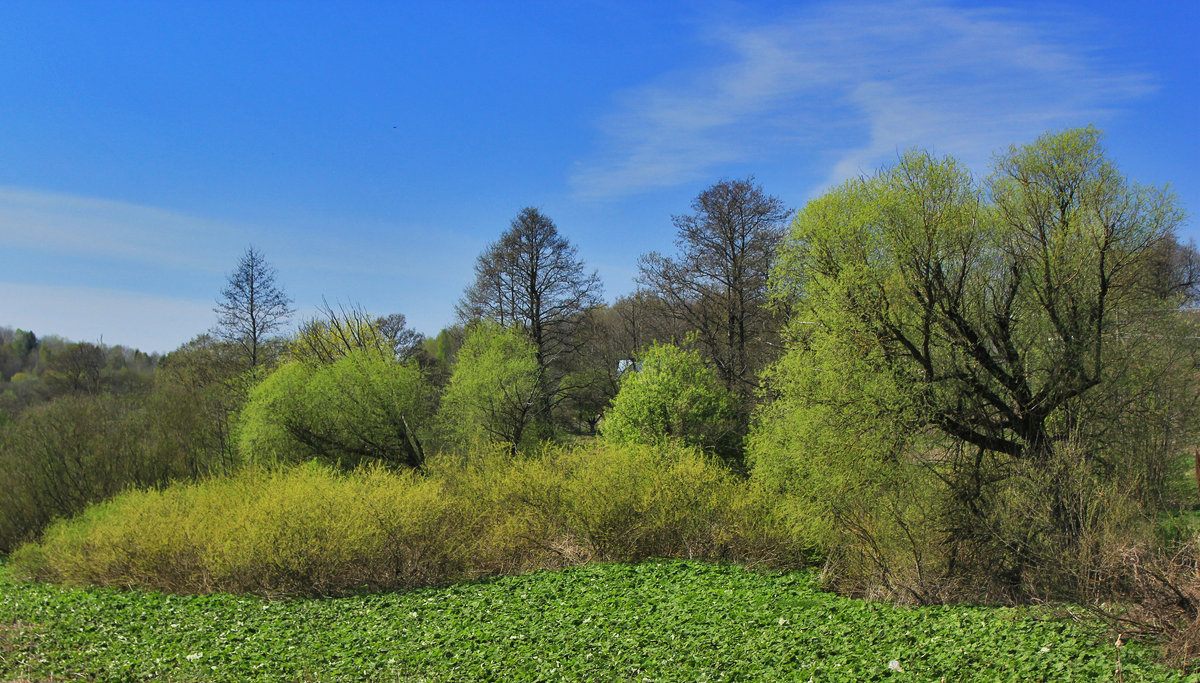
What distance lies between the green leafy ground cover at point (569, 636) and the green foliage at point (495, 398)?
1330 centimetres

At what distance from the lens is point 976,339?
11.9m

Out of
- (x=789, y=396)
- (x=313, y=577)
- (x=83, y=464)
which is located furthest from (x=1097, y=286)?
(x=83, y=464)

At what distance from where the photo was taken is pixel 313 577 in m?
12.1

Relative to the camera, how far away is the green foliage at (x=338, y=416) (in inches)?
955

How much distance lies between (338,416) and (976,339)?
2053 centimetres

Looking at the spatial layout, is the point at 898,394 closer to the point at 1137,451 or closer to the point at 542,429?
the point at 1137,451

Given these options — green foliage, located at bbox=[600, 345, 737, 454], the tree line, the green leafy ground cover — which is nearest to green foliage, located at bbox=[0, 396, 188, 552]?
the green leafy ground cover

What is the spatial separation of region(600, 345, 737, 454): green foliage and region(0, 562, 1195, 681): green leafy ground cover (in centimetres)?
1148

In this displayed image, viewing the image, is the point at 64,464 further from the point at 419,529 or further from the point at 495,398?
the point at 419,529

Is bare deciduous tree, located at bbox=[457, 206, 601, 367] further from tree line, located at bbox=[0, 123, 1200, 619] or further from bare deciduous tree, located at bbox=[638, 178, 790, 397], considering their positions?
tree line, located at bbox=[0, 123, 1200, 619]

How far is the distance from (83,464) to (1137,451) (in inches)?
1155

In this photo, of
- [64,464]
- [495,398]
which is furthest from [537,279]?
[64,464]

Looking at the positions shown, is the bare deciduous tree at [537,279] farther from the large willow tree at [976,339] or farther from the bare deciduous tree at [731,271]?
the large willow tree at [976,339]

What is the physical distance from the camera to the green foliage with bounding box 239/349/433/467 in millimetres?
24250
